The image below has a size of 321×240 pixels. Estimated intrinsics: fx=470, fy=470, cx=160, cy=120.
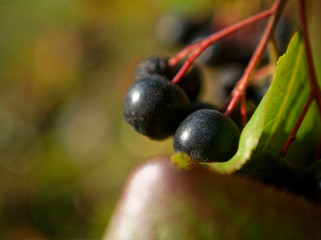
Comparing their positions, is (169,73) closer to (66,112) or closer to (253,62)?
(253,62)

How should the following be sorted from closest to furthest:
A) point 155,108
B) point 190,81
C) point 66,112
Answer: point 155,108
point 190,81
point 66,112

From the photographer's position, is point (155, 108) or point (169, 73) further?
point (169, 73)

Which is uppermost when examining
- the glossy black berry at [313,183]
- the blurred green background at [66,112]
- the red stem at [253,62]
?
the red stem at [253,62]

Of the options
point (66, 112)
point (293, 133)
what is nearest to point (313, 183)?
point (293, 133)

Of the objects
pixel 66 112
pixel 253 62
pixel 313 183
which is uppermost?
pixel 253 62

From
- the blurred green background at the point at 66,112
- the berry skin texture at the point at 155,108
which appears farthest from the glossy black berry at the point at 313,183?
the blurred green background at the point at 66,112

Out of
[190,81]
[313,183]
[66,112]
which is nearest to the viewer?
[313,183]

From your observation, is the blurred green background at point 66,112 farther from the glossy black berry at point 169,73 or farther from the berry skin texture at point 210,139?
the berry skin texture at point 210,139

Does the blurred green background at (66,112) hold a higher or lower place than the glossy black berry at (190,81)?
lower
